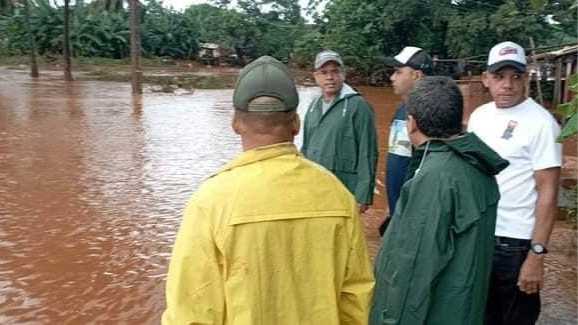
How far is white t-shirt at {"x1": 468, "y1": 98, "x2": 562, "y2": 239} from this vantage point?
8.89 ft

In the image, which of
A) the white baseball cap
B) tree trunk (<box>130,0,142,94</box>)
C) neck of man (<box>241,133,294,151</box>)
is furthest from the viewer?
tree trunk (<box>130,0,142,94</box>)

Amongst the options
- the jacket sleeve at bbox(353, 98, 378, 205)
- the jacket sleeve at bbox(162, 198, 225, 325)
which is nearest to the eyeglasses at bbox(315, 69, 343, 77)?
the jacket sleeve at bbox(353, 98, 378, 205)

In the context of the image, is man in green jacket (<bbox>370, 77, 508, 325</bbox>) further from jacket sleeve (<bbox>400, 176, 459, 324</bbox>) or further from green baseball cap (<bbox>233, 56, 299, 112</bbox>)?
green baseball cap (<bbox>233, 56, 299, 112</bbox>)

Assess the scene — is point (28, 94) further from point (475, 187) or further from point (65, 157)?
point (475, 187)

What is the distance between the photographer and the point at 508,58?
2848 mm

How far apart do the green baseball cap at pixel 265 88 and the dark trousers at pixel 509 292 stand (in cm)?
146

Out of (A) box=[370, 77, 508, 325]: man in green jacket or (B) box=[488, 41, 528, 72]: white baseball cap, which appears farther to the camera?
(B) box=[488, 41, 528, 72]: white baseball cap

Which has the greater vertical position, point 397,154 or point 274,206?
point 274,206

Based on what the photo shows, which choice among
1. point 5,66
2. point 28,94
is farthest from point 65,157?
point 5,66

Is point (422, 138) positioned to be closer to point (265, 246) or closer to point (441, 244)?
point (441, 244)

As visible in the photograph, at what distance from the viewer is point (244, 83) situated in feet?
5.64

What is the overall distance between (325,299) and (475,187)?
27.6 inches

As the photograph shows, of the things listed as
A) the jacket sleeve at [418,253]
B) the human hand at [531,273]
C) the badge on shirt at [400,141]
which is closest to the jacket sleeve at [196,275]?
the jacket sleeve at [418,253]

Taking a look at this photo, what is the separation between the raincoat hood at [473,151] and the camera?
7.08 feet
